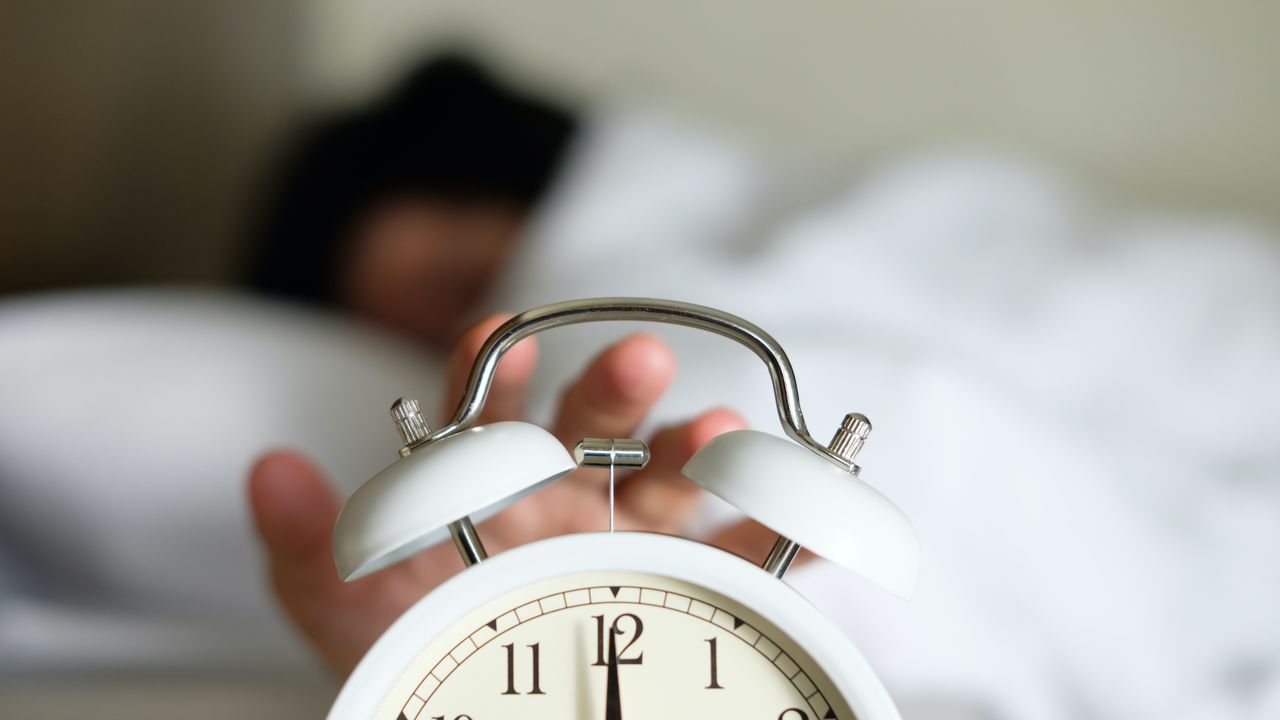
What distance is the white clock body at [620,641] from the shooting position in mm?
379

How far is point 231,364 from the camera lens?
1075mm

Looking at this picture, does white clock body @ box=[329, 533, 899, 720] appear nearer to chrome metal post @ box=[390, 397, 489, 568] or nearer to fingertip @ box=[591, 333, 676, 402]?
chrome metal post @ box=[390, 397, 489, 568]

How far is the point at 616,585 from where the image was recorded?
15.6 inches

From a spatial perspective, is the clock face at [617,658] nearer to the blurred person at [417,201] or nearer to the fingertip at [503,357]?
the fingertip at [503,357]

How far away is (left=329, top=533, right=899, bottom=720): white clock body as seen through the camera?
38 centimetres

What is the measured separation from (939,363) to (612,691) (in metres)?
0.50

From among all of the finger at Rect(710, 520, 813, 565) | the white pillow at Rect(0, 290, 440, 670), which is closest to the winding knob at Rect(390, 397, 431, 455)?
the finger at Rect(710, 520, 813, 565)

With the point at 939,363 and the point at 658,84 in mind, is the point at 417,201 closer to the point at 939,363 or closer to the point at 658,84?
the point at 658,84

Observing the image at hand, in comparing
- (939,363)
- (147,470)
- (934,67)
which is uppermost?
(934,67)

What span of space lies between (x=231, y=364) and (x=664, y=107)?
863 millimetres

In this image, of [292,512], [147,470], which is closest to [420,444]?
[292,512]

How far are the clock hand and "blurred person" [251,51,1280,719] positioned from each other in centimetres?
18

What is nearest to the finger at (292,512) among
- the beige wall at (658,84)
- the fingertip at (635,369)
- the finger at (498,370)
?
the finger at (498,370)

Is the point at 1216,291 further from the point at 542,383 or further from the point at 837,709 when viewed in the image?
the point at 837,709
